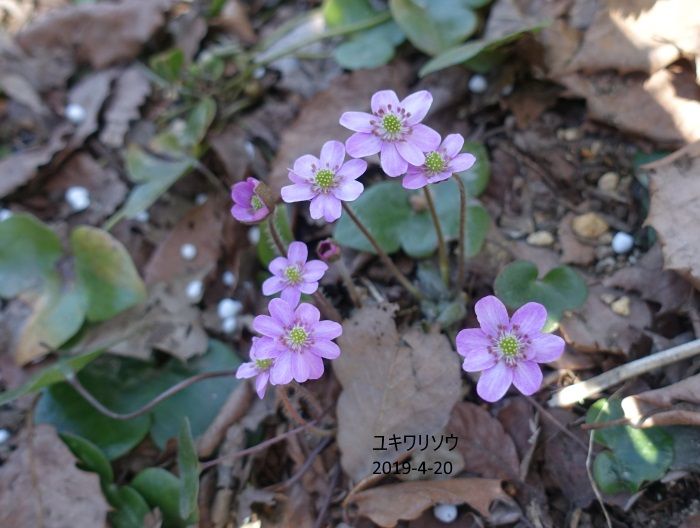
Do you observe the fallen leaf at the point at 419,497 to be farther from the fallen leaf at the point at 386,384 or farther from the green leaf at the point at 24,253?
the green leaf at the point at 24,253

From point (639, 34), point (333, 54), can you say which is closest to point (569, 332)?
point (639, 34)

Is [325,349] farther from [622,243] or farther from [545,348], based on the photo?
[622,243]

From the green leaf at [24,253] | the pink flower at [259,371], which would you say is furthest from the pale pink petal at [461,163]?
the green leaf at [24,253]

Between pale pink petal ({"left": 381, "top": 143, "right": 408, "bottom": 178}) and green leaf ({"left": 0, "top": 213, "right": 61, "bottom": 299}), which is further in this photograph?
green leaf ({"left": 0, "top": 213, "right": 61, "bottom": 299})

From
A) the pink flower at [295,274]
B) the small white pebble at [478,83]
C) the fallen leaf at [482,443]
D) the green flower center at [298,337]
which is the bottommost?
the fallen leaf at [482,443]

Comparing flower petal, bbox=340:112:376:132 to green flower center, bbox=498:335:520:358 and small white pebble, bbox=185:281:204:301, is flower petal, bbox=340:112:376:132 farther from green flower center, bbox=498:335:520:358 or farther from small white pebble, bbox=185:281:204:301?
small white pebble, bbox=185:281:204:301

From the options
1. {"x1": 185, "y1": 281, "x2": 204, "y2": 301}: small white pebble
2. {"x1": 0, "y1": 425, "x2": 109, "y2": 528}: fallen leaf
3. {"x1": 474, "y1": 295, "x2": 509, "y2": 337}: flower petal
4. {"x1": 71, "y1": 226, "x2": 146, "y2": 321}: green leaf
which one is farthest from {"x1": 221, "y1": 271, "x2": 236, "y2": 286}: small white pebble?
{"x1": 474, "y1": 295, "x2": 509, "y2": 337}: flower petal

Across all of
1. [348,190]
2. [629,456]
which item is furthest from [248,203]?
[629,456]
